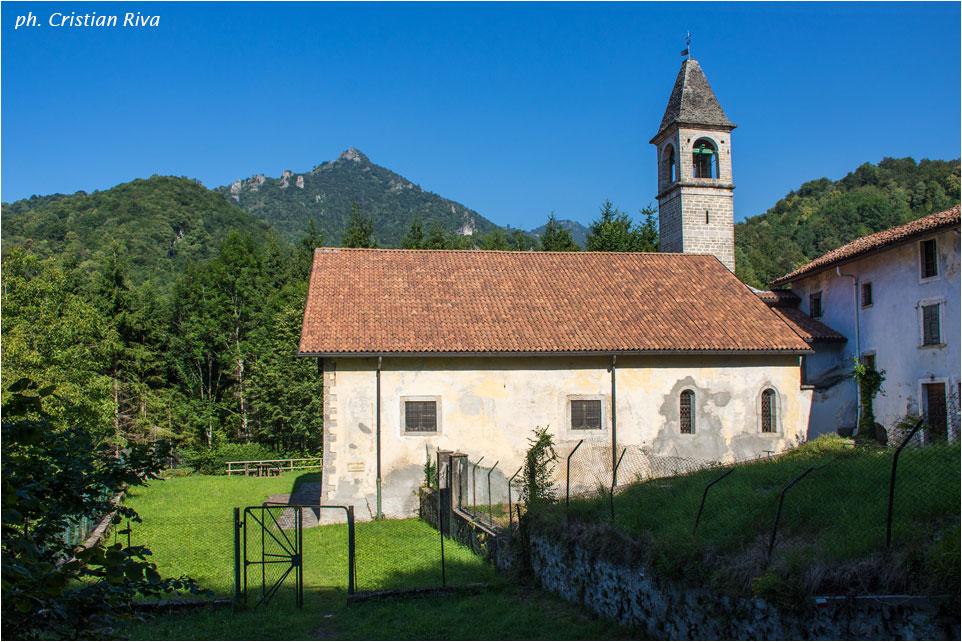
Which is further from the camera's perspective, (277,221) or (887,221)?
(277,221)

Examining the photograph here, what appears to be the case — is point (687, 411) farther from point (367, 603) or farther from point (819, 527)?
point (819, 527)

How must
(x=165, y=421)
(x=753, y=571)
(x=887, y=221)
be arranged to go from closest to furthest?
(x=753, y=571)
(x=165, y=421)
(x=887, y=221)

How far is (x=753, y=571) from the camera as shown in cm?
881

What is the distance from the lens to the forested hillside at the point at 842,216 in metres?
72.3

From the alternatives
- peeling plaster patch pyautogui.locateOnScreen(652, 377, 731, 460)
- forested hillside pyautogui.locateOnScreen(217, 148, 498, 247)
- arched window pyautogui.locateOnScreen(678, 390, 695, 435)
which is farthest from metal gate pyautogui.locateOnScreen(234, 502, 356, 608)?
forested hillside pyautogui.locateOnScreen(217, 148, 498, 247)

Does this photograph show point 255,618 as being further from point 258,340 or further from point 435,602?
point 258,340

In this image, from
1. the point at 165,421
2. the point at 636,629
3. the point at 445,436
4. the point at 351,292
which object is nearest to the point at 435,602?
Result: the point at 636,629

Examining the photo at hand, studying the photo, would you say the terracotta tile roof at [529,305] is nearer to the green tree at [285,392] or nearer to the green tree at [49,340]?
the green tree at [49,340]

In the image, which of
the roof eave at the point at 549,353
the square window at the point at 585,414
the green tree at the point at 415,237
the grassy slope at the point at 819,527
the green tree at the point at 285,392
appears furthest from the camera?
the green tree at the point at 415,237

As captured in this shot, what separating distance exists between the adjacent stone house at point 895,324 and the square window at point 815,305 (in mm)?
120

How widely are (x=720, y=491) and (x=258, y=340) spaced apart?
129 ft

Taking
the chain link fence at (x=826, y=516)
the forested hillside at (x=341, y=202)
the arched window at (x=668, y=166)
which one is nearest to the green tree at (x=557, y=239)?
the arched window at (x=668, y=166)

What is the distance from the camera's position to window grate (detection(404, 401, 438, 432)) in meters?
21.7

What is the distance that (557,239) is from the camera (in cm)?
5419
